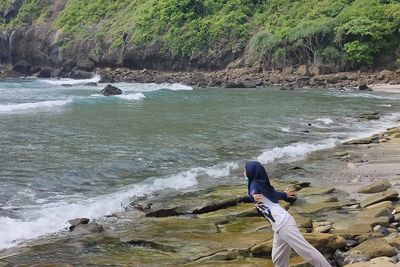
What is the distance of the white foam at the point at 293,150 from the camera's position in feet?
53.0

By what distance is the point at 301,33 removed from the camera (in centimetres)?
5500

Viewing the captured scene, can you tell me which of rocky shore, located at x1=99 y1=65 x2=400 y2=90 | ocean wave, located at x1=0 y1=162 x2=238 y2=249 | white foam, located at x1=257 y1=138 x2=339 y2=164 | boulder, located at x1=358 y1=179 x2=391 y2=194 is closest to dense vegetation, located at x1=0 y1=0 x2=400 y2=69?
rocky shore, located at x1=99 y1=65 x2=400 y2=90

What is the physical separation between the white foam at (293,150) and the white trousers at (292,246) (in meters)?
9.52

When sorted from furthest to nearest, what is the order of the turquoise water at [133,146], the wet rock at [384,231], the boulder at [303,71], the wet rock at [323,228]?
the boulder at [303,71], the turquoise water at [133,146], the wet rock at [323,228], the wet rock at [384,231]

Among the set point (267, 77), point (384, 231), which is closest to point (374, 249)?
point (384, 231)

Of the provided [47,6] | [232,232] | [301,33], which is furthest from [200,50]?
[232,232]

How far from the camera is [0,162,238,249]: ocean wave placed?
8797 mm

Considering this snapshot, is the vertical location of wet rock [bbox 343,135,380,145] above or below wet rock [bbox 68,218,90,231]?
below

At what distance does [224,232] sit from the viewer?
8.30 metres

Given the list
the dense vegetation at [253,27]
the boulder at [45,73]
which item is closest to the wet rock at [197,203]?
the dense vegetation at [253,27]

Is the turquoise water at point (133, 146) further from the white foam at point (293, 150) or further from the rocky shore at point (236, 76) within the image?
the rocky shore at point (236, 76)

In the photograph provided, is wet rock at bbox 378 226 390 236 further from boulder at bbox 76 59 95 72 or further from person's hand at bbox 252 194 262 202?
boulder at bbox 76 59 95 72

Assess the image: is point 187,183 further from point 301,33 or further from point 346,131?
point 301,33

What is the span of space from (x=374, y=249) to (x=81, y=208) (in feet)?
19.7
